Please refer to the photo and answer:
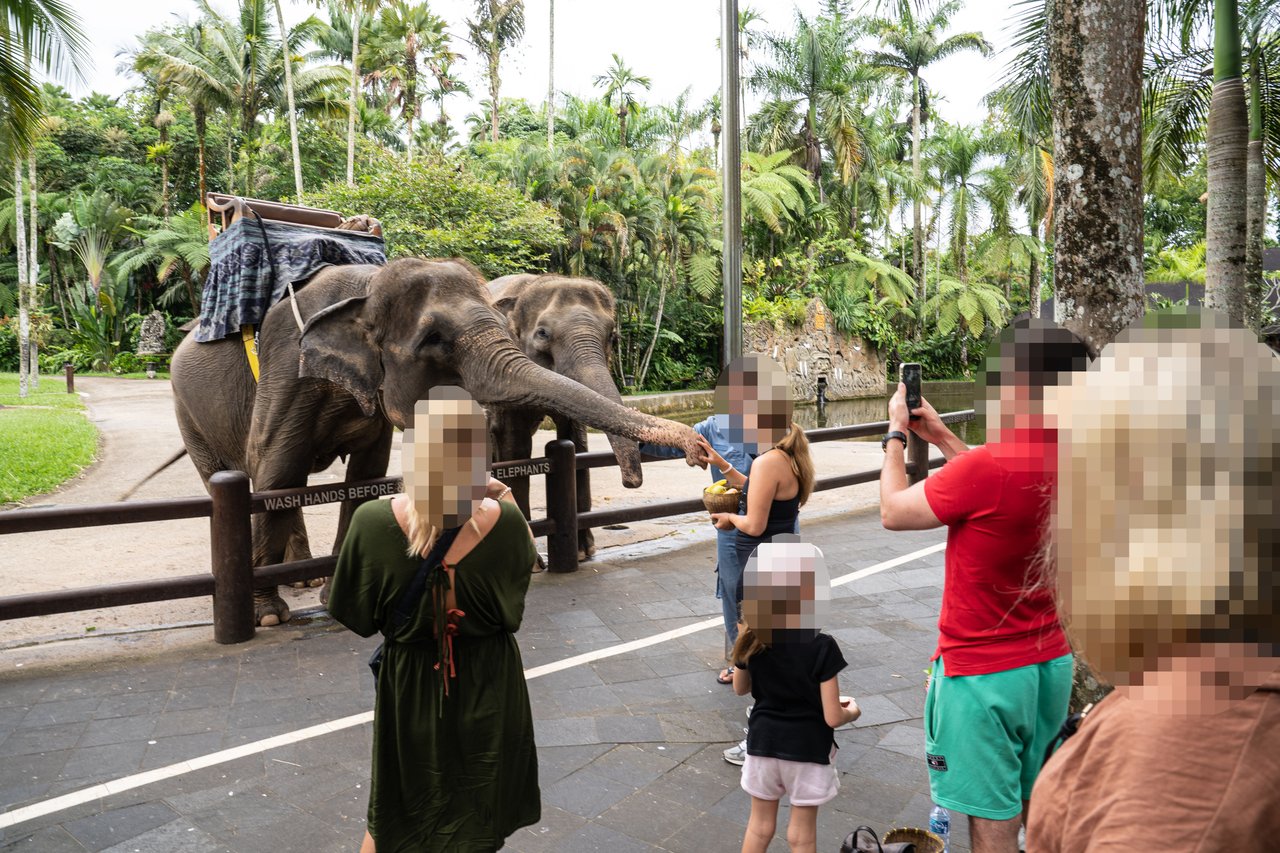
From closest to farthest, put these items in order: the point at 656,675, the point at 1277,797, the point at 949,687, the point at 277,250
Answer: the point at 1277,797
the point at 949,687
the point at 656,675
the point at 277,250

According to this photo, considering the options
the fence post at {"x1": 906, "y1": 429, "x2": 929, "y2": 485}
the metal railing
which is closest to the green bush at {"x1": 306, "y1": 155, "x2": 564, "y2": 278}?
the fence post at {"x1": 906, "y1": 429, "x2": 929, "y2": 485}

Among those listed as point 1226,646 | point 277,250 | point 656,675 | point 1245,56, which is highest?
point 1245,56

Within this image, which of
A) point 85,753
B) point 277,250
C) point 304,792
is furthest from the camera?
point 277,250

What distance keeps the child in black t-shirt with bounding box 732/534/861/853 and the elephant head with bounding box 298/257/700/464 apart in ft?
10.2

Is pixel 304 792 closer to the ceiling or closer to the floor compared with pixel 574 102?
closer to the floor

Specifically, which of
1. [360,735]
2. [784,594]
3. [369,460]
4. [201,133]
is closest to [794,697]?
[784,594]

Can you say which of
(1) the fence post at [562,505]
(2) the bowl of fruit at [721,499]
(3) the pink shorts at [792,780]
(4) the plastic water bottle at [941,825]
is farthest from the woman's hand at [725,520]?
(1) the fence post at [562,505]

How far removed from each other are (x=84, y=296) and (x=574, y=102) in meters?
21.7

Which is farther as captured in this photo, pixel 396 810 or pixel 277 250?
pixel 277 250

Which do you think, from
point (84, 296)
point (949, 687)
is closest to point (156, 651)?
point (949, 687)

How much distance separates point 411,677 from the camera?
2.54 meters

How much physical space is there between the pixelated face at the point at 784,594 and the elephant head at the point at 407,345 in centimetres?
310

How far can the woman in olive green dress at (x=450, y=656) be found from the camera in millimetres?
2412

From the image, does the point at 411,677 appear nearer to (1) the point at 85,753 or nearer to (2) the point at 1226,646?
(2) the point at 1226,646
